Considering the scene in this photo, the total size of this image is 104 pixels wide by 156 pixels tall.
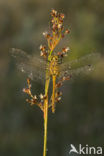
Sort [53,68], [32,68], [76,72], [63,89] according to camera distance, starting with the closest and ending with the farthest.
A: [53,68] → [76,72] → [32,68] → [63,89]

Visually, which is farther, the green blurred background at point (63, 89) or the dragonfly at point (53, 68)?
the green blurred background at point (63, 89)

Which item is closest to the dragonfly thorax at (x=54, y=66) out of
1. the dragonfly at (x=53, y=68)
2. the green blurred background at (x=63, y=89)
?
the dragonfly at (x=53, y=68)

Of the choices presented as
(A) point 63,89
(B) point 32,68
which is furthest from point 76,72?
(A) point 63,89

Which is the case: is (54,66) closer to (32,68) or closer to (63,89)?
(32,68)

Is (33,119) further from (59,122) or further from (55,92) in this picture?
(55,92)

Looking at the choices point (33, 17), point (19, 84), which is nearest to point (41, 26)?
point (33, 17)

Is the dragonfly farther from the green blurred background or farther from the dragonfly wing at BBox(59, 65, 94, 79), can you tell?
the green blurred background

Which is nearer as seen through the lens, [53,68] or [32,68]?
[53,68]

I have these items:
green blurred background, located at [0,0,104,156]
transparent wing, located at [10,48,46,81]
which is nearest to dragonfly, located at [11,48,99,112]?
transparent wing, located at [10,48,46,81]

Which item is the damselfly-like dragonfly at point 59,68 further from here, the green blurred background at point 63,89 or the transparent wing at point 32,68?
the green blurred background at point 63,89
